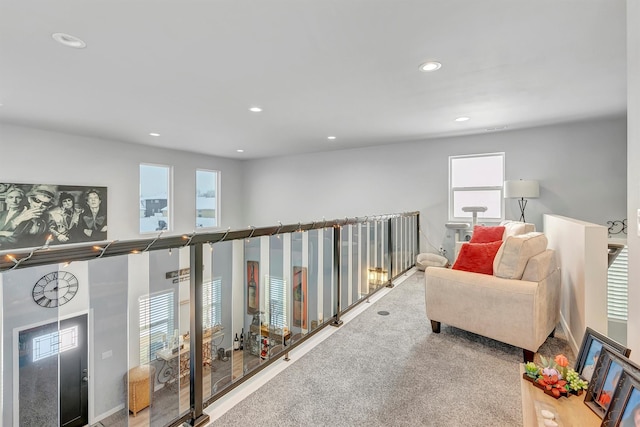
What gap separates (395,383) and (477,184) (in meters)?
4.24

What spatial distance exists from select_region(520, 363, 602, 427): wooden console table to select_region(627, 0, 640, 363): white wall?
0.44 meters

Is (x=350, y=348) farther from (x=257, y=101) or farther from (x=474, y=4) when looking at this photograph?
(x=257, y=101)

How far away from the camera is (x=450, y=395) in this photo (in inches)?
70.1

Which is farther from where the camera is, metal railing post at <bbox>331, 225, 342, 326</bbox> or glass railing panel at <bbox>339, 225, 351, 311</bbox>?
glass railing panel at <bbox>339, 225, 351, 311</bbox>

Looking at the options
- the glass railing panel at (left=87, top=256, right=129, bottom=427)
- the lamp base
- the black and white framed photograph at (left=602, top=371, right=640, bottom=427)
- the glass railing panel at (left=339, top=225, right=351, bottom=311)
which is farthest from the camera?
the lamp base

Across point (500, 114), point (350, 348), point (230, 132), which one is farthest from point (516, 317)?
point (230, 132)

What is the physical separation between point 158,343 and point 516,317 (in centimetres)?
241

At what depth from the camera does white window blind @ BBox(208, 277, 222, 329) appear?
1794 millimetres

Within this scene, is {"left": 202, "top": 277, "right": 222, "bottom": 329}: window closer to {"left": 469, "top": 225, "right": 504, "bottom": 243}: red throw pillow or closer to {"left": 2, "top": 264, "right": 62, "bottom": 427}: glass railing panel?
{"left": 2, "top": 264, "right": 62, "bottom": 427}: glass railing panel

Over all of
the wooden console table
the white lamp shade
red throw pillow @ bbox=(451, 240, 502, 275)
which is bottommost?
the wooden console table

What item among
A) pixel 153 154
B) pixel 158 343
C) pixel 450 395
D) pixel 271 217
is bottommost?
pixel 450 395

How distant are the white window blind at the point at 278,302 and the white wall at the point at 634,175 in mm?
2182

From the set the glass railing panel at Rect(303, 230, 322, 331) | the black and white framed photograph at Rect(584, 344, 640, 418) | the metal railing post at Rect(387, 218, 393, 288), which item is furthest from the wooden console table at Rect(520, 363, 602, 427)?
the metal railing post at Rect(387, 218, 393, 288)

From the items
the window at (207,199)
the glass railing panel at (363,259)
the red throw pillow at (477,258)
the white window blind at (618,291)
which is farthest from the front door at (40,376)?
the window at (207,199)
